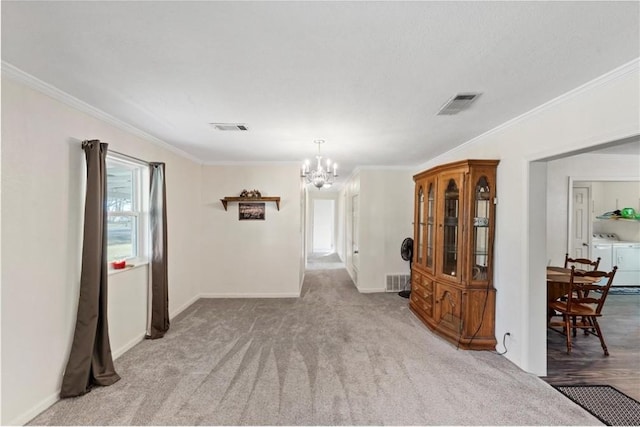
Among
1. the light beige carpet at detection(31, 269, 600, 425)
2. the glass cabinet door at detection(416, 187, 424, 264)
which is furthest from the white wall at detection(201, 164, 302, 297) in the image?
the glass cabinet door at detection(416, 187, 424, 264)

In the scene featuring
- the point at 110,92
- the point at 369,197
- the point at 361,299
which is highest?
the point at 110,92

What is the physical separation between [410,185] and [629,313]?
3.85 metres

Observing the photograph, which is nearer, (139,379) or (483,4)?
(483,4)

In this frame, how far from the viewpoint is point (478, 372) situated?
2.58 metres

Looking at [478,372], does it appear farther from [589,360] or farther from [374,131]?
[374,131]

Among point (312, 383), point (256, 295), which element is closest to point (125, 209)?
point (256, 295)

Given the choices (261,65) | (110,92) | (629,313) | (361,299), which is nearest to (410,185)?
(361,299)

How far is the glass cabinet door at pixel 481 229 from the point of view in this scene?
3.08 m

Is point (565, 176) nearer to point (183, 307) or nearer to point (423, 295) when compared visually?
point (423, 295)

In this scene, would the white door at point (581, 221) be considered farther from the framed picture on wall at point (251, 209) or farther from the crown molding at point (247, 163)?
the framed picture on wall at point (251, 209)

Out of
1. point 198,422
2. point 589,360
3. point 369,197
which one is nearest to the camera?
point 198,422

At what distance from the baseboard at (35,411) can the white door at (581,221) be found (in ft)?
25.2

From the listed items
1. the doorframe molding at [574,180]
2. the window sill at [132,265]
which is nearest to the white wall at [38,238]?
the window sill at [132,265]

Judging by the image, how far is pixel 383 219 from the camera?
538 centimetres
